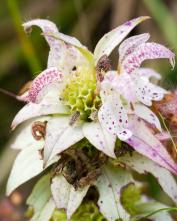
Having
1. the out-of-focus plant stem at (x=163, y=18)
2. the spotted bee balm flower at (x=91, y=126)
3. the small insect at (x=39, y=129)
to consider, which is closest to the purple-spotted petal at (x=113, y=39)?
the spotted bee balm flower at (x=91, y=126)

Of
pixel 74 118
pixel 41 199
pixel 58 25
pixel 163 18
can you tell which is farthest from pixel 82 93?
pixel 58 25

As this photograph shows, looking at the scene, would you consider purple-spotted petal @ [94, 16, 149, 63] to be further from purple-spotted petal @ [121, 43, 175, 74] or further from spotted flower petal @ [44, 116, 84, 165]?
spotted flower petal @ [44, 116, 84, 165]

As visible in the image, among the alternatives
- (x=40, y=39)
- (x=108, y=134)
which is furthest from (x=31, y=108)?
(x=40, y=39)

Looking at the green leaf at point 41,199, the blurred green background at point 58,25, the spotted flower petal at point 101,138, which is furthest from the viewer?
the blurred green background at point 58,25

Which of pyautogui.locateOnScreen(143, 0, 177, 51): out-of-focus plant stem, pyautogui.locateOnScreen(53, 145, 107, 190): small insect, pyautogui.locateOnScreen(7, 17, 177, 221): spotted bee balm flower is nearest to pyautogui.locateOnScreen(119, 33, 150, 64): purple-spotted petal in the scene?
pyautogui.locateOnScreen(7, 17, 177, 221): spotted bee balm flower

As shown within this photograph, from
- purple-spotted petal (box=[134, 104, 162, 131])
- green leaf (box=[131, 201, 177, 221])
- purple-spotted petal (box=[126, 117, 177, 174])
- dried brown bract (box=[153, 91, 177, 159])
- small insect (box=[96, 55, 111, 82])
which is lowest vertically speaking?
green leaf (box=[131, 201, 177, 221])

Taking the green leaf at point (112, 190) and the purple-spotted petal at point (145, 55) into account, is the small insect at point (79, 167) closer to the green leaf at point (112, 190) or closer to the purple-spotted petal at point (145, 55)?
the green leaf at point (112, 190)

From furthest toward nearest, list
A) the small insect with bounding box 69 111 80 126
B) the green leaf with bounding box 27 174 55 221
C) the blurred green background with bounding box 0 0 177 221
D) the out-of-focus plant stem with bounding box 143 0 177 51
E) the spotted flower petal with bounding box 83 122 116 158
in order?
the blurred green background with bounding box 0 0 177 221, the out-of-focus plant stem with bounding box 143 0 177 51, the green leaf with bounding box 27 174 55 221, the small insect with bounding box 69 111 80 126, the spotted flower petal with bounding box 83 122 116 158

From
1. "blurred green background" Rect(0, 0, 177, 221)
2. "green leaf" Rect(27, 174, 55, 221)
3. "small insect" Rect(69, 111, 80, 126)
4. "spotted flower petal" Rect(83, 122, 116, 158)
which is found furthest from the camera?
"blurred green background" Rect(0, 0, 177, 221)
